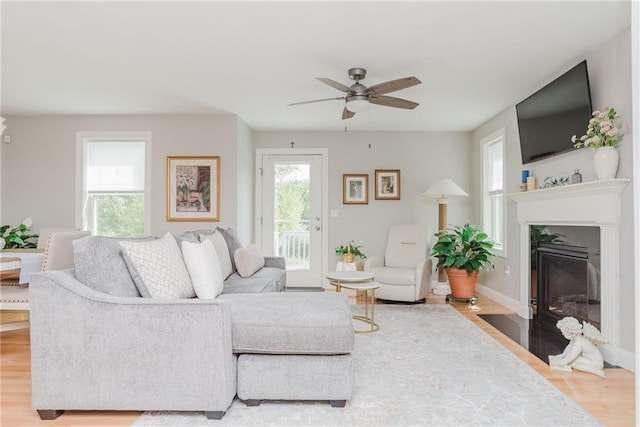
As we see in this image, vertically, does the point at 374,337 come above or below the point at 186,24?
below

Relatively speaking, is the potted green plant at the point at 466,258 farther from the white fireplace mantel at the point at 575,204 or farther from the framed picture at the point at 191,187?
the framed picture at the point at 191,187

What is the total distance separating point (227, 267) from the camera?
12.1 feet

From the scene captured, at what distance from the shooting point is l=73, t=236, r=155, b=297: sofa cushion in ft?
6.86

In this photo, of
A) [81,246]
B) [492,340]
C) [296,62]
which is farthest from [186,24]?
[492,340]

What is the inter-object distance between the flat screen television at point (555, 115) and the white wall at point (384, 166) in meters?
1.71

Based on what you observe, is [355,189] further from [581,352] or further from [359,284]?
[581,352]

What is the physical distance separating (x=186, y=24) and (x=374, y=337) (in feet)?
9.21

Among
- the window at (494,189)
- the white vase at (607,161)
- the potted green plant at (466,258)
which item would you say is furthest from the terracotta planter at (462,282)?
the white vase at (607,161)

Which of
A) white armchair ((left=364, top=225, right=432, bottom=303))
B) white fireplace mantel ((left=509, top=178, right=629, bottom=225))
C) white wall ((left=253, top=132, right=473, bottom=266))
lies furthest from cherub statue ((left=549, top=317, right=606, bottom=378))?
white wall ((left=253, top=132, right=473, bottom=266))

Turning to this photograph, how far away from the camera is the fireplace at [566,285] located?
10.3ft

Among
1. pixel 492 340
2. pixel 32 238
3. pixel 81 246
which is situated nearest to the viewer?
pixel 81 246

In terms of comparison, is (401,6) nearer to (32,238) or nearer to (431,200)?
(431,200)

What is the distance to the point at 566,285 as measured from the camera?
3504 mm

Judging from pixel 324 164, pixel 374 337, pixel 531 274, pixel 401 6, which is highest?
pixel 401 6
